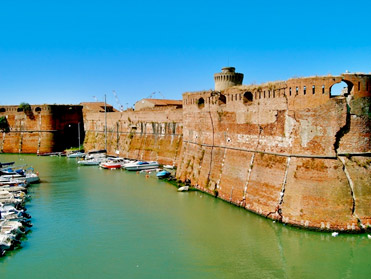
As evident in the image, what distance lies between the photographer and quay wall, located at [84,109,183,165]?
3522 centimetres

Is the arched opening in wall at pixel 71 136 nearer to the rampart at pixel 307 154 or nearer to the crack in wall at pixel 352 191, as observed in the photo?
the rampart at pixel 307 154

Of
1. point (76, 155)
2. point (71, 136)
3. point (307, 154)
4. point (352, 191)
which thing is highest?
point (71, 136)

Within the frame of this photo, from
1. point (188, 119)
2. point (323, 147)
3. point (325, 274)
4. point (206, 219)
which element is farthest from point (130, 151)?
point (325, 274)

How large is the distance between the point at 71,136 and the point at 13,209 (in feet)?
109

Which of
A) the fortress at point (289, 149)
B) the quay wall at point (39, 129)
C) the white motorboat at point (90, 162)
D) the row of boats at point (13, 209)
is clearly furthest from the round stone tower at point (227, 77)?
the quay wall at point (39, 129)

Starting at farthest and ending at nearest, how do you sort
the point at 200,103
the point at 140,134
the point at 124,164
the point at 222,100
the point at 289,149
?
the point at 140,134 < the point at 124,164 < the point at 200,103 < the point at 222,100 < the point at 289,149

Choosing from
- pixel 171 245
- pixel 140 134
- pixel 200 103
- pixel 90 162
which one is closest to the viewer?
pixel 171 245

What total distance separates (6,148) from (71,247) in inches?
1559

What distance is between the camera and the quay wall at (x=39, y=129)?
158ft

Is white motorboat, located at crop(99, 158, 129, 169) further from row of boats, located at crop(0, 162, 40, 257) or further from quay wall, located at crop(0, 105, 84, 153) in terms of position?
quay wall, located at crop(0, 105, 84, 153)

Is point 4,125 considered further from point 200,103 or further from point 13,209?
point 13,209

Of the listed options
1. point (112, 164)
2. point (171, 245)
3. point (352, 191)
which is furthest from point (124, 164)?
point (352, 191)

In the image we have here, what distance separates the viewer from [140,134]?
132ft

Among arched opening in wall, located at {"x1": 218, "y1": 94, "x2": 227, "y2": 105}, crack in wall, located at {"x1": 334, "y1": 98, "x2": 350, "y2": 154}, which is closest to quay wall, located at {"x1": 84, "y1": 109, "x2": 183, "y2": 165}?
arched opening in wall, located at {"x1": 218, "y1": 94, "x2": 227, "y2": 105}
